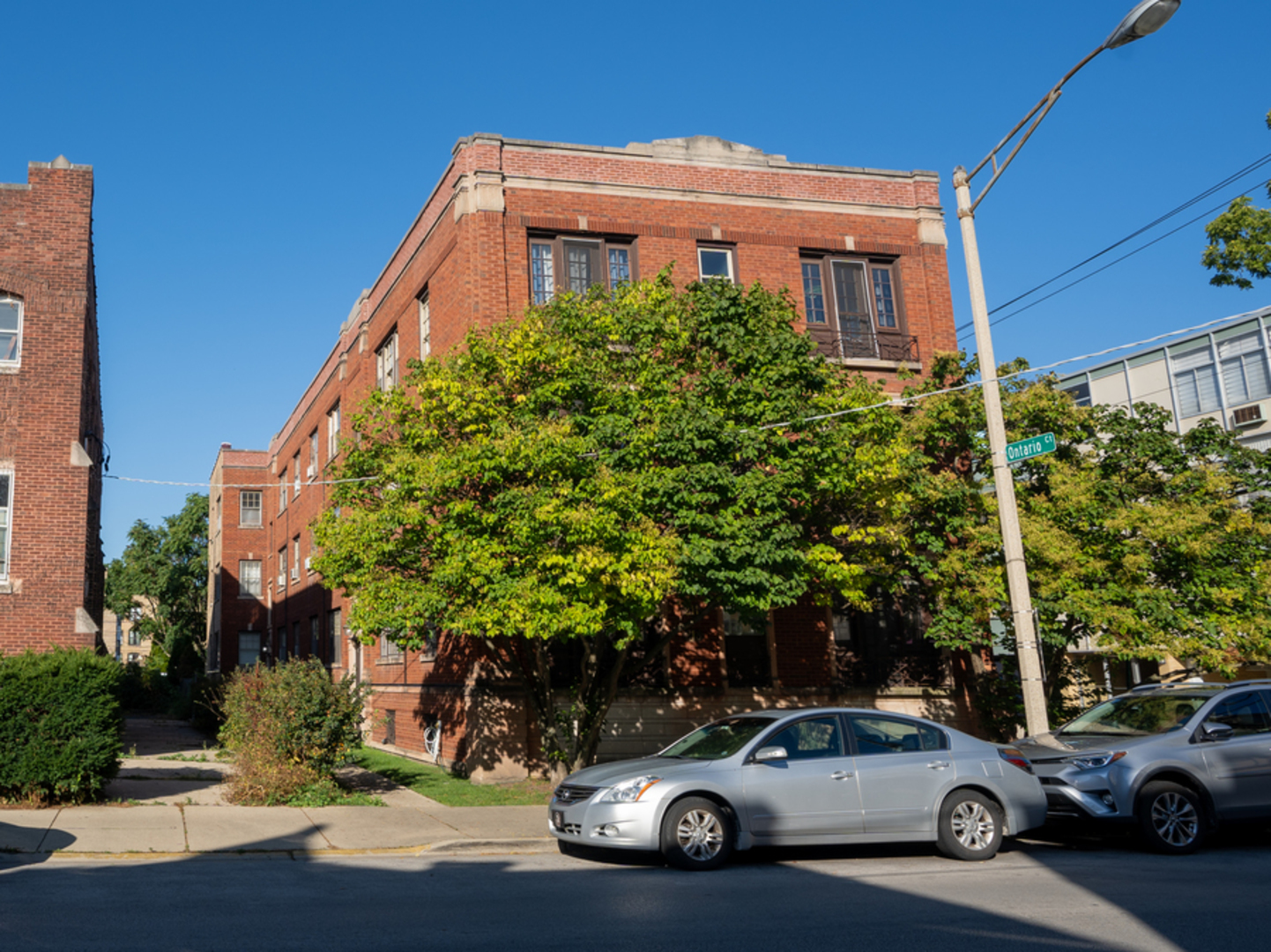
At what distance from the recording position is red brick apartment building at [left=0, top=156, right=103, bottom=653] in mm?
15555

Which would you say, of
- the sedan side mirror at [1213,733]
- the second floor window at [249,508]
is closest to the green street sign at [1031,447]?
the sedan side mirror at [1213,733]

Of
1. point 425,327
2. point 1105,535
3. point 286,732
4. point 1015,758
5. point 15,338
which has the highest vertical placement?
point 425,327

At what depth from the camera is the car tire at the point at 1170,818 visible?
10.6m

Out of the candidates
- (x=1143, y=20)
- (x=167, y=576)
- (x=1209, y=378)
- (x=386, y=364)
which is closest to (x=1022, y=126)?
(x=1143, y=20)

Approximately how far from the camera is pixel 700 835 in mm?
9562

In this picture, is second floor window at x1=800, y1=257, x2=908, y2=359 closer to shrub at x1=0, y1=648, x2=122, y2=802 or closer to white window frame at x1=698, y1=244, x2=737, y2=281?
white window frame at x1=698, y1=244, x2=737, y2=281

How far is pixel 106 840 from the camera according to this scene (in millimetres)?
10453

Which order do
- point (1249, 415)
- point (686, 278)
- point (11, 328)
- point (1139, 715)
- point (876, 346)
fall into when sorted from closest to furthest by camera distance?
point (1139, 715) < point (11, 328) < point (686, 278) < point (876, 346) < point (1249, 415)

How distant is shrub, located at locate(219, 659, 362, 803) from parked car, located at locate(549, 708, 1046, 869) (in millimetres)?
4309

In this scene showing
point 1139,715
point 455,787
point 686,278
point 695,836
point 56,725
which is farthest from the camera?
point 686,278

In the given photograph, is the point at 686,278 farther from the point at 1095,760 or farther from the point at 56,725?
the point at 56,725

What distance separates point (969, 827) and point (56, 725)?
10.0 metres

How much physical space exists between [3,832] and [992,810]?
31.8 ft

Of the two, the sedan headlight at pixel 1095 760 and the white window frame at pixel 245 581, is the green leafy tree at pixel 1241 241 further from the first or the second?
the white window frame at pixel 245 581
